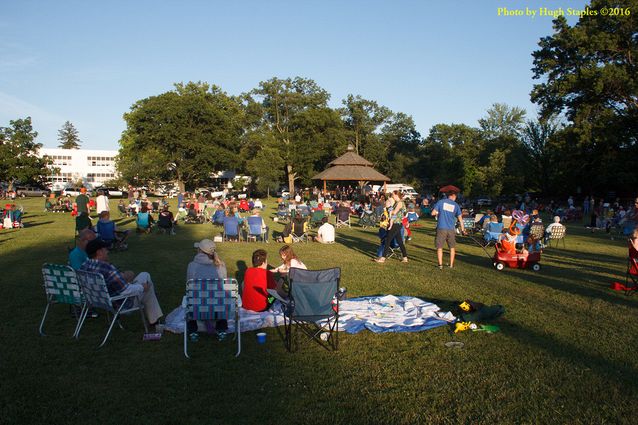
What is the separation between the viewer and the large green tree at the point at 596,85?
97.1ft

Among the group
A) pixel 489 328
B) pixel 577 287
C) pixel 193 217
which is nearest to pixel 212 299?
pixel 489 328

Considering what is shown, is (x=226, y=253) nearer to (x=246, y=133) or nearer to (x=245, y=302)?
(x=245, y=302)

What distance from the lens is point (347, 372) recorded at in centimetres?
485

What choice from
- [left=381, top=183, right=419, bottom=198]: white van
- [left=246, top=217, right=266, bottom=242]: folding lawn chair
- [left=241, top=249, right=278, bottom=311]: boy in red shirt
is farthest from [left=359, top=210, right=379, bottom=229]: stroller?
[left=381, top=183, right=419, bottom=198]: white van

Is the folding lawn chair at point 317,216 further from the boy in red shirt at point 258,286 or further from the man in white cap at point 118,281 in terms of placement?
the man in white cap at point 118,281

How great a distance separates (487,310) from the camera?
21.5 ft

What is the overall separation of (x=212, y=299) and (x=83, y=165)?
271 ft

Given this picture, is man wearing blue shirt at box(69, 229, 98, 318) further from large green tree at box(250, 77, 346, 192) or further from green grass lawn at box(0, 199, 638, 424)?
large green tree at box(250, 77, 346, 192)

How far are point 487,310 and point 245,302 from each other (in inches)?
131

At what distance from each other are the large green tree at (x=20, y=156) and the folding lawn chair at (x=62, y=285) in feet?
162

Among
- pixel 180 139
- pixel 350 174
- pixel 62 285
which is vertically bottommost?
pixel 62 285

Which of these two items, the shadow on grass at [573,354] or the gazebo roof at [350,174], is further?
the gazebo roof at [350,174]

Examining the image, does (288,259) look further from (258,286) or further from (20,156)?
(20,156)

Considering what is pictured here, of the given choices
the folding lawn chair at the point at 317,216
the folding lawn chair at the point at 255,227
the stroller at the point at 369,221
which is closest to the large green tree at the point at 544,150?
the stroller at the point at 369,221
